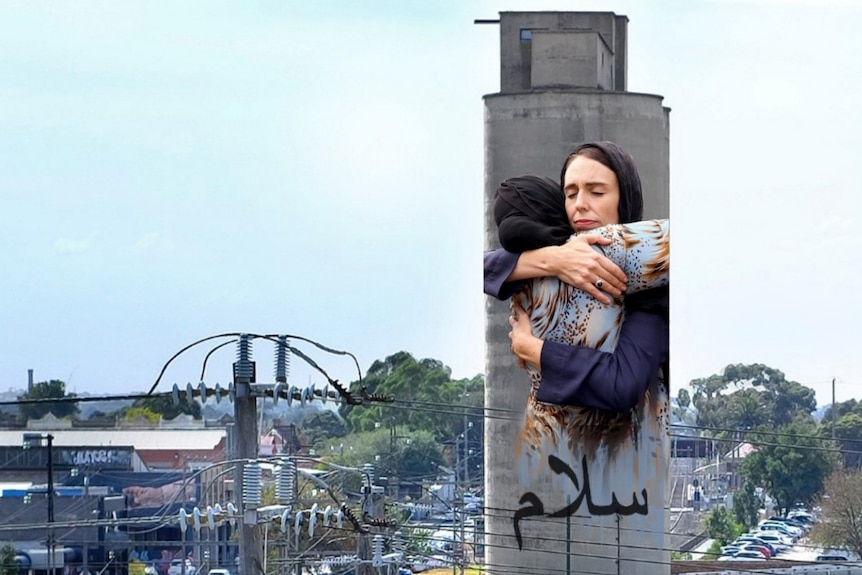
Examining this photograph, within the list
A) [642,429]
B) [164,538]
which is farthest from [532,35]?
[164,538]

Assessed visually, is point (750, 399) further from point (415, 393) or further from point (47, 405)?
point (47, 405)

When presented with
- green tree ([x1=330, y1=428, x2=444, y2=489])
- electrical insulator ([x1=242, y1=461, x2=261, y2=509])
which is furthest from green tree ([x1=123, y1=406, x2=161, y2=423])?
electrical insulator ([x1=242, y1=461, x2=261, y2=509])

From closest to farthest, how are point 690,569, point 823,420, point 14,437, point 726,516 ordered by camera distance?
point 823,420
point 726,516
point 690,569
point 14,437

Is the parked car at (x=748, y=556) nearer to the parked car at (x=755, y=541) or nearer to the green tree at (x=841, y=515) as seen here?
the parked car at (x=755, y=541)

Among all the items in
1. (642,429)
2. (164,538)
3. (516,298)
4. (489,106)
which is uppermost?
(489,106)

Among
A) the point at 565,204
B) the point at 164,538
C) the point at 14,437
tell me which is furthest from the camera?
the point at 14,437

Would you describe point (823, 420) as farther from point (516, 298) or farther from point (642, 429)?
point (516, 298)

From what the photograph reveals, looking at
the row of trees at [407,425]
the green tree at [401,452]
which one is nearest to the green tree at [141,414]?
the row of trees at [407,425]

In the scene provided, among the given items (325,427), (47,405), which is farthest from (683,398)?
(47,405)
